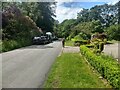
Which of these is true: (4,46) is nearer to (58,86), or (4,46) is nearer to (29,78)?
(29,78)

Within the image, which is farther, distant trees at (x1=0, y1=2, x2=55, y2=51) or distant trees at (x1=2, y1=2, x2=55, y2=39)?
distant trees at (x1=2, y1=2, x2=55, y2=39)

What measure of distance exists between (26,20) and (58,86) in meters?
36.2

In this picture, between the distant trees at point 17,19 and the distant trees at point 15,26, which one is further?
the distant trees at point 17,19

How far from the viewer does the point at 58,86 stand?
32.6 ft

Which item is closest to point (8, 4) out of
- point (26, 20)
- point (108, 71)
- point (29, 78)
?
point (26, 20)

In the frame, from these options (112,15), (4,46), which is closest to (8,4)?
(4,46)

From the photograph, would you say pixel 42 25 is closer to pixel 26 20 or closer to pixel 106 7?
pixel 26 20

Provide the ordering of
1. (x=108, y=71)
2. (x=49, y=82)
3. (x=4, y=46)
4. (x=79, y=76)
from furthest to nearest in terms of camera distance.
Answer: (x=4, y=46) → (x=79, y=76) → (x=49, y=82) → (x=108, y=71)

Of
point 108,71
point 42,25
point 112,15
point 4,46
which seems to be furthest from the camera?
point 112,15

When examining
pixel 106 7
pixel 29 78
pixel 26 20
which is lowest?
pixel 29 78

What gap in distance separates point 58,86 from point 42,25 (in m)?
63.4

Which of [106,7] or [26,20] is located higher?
[106,7]

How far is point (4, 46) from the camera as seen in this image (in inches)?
1224

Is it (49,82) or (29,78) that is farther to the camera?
(29,78)
